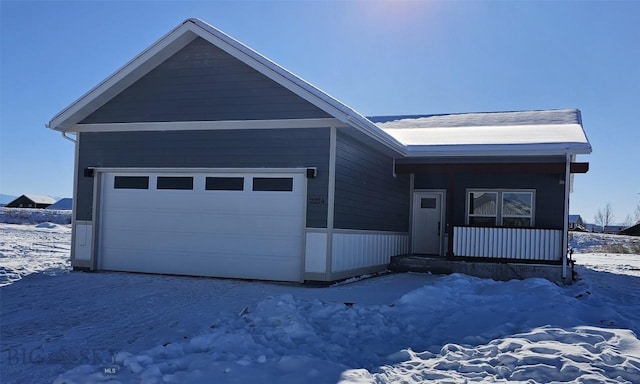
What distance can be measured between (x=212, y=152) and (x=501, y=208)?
26.8 ft

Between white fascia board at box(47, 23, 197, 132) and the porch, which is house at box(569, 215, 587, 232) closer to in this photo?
the porch

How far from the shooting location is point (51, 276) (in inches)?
429

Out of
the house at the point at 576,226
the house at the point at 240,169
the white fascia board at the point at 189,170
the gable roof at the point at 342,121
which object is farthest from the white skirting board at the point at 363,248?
the house at the point at 576,226

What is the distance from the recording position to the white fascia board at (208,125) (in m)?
10.4

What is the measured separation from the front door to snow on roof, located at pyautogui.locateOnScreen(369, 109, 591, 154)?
6.22 feet

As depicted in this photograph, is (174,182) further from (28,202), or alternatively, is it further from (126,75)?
(28,202)

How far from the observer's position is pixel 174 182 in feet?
38.0

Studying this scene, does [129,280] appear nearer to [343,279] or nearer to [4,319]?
[4,319]

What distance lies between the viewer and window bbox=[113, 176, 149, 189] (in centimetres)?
1183

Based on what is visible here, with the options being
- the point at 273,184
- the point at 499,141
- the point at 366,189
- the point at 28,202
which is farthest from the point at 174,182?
the point at 28,202

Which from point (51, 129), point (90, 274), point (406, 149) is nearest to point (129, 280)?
point (90, 274)

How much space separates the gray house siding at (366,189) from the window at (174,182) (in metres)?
3.23

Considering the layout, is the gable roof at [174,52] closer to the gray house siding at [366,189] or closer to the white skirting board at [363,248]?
the gray house siding at [366,189]

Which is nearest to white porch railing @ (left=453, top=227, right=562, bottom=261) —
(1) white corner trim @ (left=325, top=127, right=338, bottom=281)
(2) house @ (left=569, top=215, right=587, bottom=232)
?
(1) white corner trim @ (left=325, top=127, right=338, bottom=281)
